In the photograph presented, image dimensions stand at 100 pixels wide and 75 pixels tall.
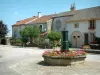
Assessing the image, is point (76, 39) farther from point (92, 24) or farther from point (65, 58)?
point (65, 58)

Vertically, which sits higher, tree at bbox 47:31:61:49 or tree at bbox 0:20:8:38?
tree at bbox 0:20:8:38

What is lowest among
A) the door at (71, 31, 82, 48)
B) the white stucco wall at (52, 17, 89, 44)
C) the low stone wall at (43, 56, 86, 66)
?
the low stone wall at (43, 56, 86, 66)

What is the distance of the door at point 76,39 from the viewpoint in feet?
127

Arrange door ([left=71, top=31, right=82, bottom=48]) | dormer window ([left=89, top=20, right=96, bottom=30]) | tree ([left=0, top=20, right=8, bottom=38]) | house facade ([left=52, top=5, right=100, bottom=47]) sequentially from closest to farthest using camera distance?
house facade ([left=52, top=5, right=100, bottom=47]) < dormer window ([left=89, top=20, right=96, bottom=30]) < door ([left=71, top=31, right=82, bottom=48]) < tree ([left=0, top=20, right=8, bottom=38])

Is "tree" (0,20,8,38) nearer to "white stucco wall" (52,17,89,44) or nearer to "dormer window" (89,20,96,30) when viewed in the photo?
"white stucco wall" (52,17,89,44)

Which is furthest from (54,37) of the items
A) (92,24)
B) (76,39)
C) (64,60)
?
(64,60)

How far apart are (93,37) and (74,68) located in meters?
24.6

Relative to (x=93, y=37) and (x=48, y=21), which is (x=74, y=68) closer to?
(x=93, y=37)

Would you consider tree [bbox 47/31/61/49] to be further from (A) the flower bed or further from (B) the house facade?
(A) the flower bed

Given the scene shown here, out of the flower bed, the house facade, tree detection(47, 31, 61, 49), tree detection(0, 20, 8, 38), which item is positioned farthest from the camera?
tree detection(0, 20, 8, 38)

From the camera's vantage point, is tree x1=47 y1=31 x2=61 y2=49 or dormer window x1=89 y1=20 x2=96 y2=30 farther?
dormer window x1=89 y1=20 x2=96 y2=30

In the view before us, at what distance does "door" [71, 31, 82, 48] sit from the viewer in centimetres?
3882

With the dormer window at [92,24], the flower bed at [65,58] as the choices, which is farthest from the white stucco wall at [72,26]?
the flower bed at [65,58]

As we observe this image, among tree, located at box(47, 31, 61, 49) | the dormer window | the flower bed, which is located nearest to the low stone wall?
the flower bed
